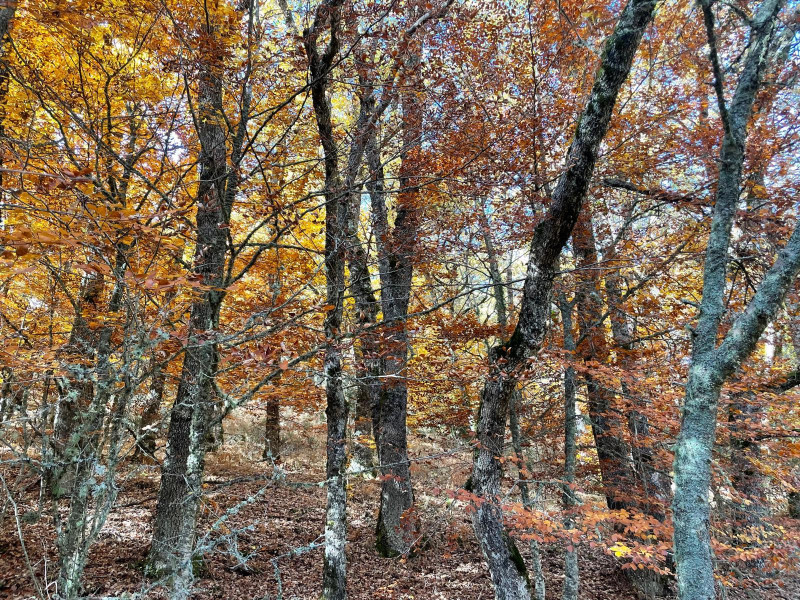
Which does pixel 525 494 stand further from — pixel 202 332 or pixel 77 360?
pixel 77 360

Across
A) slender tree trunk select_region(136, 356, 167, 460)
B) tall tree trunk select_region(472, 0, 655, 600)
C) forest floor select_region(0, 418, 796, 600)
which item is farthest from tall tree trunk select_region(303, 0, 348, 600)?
slender tree trunk select_region(136, 356, 167, 460)

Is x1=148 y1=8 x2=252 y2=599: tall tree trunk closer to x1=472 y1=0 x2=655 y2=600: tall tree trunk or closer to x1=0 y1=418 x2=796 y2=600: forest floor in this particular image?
x1=0 y1=418 x2=796 y2=600: forest floor

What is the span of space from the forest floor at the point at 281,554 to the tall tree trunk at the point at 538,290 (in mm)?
617

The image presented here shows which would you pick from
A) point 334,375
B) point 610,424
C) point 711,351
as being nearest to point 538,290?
point 711,351

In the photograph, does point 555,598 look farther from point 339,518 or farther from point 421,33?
point 421,33

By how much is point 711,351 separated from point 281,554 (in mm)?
5518

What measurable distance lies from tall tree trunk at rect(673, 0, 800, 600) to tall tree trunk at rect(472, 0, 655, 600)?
82 cm

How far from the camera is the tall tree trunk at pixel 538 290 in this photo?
187 inches

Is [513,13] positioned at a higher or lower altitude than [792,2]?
higher

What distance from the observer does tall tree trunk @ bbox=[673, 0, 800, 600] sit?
3801mm

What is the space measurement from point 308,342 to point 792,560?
31.4 feet

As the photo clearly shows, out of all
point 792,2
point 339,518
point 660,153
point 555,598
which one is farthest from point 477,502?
point 792,2

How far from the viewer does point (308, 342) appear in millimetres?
6355

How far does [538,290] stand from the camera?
5.11m
